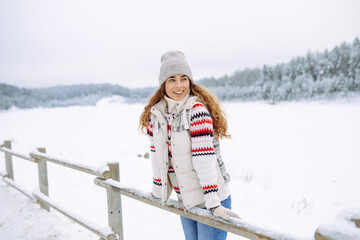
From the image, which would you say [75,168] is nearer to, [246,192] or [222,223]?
[222,223]

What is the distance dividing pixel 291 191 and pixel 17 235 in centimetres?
741

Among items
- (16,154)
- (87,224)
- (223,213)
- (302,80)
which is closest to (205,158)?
(223,213)

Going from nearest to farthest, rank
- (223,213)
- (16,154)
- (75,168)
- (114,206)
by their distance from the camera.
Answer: (223,213)
(114,206)
(75,168)
(16,154)

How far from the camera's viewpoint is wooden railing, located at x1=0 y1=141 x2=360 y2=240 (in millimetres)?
1067

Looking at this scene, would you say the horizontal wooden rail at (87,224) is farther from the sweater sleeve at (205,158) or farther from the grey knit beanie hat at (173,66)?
the grey knit beanie hat at (173,66)

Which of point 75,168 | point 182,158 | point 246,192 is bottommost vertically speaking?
point 246,192

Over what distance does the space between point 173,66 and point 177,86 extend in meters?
0.16

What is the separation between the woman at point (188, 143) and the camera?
60.0 inches

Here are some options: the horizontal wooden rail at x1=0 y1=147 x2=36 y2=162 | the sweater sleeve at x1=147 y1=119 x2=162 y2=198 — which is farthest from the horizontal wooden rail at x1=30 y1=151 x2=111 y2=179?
the sweater sleeve at x1=147 y1=119 x2=162 y2=198

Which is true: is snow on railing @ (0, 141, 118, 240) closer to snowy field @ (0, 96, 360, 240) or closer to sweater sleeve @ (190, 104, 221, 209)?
snowy field @ (0, 96, 360, 240)

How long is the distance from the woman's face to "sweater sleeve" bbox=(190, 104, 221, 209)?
11.7 inches

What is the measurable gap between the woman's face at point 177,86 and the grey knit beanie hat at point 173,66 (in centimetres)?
5

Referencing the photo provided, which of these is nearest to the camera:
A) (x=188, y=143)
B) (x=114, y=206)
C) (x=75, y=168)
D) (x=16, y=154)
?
(x=188, y=143)

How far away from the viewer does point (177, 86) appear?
5.76ft
